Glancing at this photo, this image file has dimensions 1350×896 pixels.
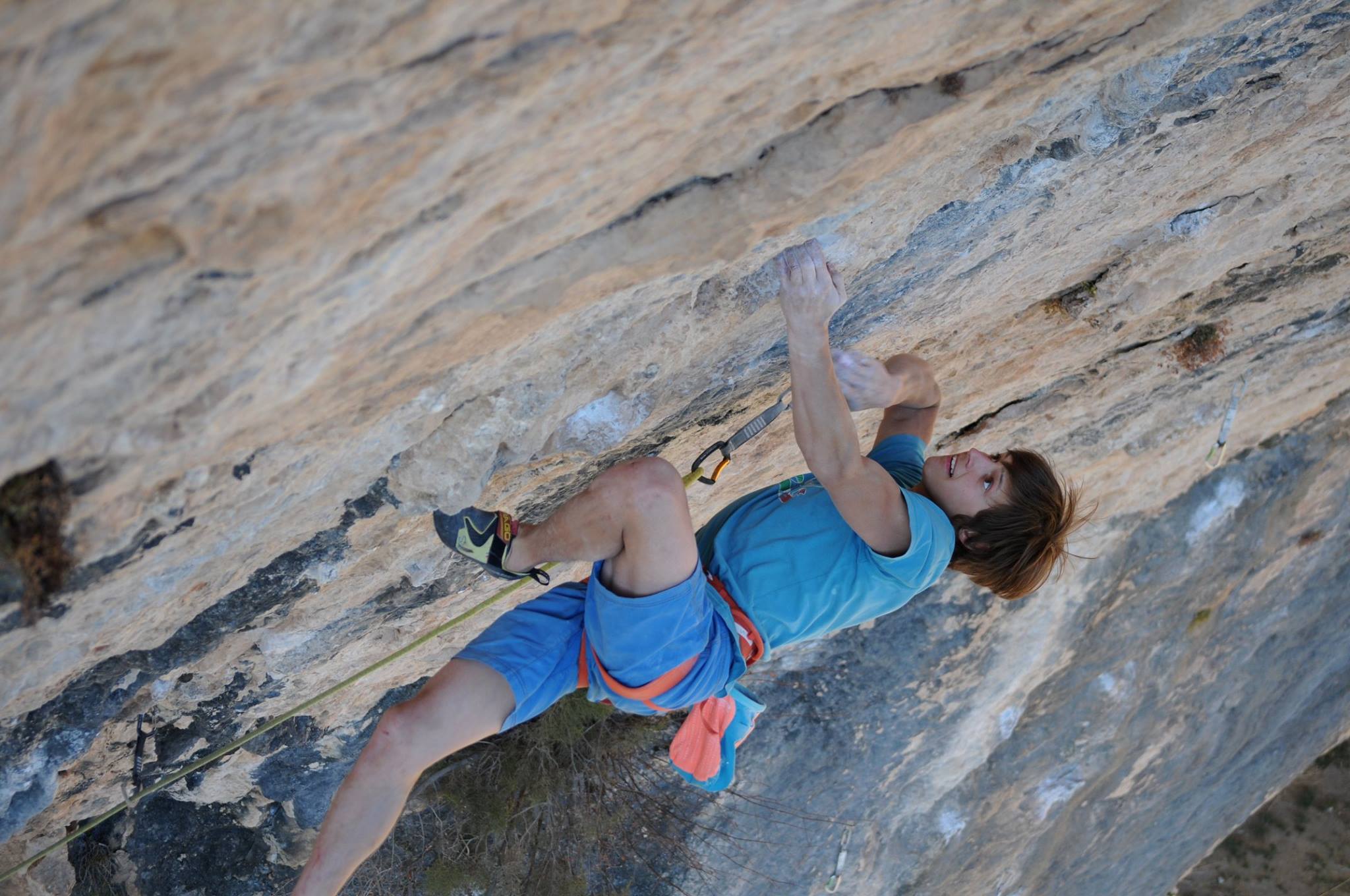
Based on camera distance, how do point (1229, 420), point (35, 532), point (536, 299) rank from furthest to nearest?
point (1229, 420)
point (536, 299)
point (35, 532)

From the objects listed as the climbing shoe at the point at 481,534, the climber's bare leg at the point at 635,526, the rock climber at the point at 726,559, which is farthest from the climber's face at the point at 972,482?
the climbing shoe at the point at 481,534

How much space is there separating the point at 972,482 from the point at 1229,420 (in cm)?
221

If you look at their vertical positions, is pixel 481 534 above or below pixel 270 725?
above

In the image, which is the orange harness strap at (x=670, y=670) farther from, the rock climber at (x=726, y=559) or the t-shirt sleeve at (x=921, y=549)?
the t-shirt sleeve at (x=921, y=549)

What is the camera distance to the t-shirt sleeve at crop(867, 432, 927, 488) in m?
2.28

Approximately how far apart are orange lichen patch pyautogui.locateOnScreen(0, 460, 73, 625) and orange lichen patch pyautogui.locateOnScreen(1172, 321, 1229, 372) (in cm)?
300

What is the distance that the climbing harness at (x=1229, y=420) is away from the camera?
3633 millimetres

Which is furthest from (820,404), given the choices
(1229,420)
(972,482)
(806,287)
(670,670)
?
(1229,420)

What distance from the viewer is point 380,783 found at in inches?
73.6

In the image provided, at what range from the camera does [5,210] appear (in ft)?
3.11

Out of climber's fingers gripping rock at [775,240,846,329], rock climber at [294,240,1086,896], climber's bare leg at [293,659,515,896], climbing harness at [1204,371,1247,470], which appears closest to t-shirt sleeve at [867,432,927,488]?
rock climber at [294,240,1086,896]

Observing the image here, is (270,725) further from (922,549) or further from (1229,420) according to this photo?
(1229,420)

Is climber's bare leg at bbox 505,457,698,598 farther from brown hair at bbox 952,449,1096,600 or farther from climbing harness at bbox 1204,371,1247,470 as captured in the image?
climbing harness at bbox 1204,371,1247,470

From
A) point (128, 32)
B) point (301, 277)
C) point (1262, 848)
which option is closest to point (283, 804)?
point (301, 277)
